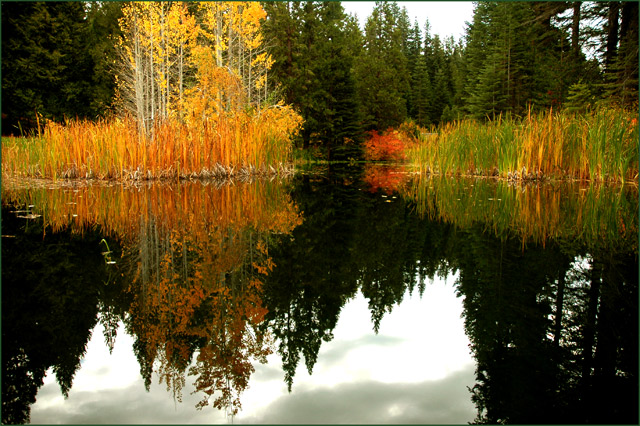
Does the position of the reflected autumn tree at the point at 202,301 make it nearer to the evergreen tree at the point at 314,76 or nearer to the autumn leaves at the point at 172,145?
the autumn leaves at the point at 172,145

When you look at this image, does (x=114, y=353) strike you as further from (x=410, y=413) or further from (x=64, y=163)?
(x=64, y=163)

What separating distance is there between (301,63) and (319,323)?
83.7 feet

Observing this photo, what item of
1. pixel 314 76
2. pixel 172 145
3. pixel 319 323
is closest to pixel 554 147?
pixel 172 145

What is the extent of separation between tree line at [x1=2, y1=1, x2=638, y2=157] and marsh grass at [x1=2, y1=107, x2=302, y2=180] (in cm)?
355

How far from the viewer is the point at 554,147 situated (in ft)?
32.0

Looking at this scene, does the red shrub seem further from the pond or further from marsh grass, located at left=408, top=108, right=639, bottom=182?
the pond

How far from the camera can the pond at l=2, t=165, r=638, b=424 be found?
1798 millimetres

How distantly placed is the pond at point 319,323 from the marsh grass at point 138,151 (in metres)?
5.23

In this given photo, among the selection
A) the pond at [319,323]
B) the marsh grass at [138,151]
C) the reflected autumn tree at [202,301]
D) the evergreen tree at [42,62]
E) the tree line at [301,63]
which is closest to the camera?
the pond at [319,323]

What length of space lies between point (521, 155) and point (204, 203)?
722cm

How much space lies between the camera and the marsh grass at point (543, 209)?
4.79 metres

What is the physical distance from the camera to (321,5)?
28922 mm

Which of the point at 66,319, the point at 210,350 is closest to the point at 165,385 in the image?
the point at 210,350

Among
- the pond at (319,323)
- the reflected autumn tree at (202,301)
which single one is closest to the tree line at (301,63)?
the reflected autumn tree at (202,301)
